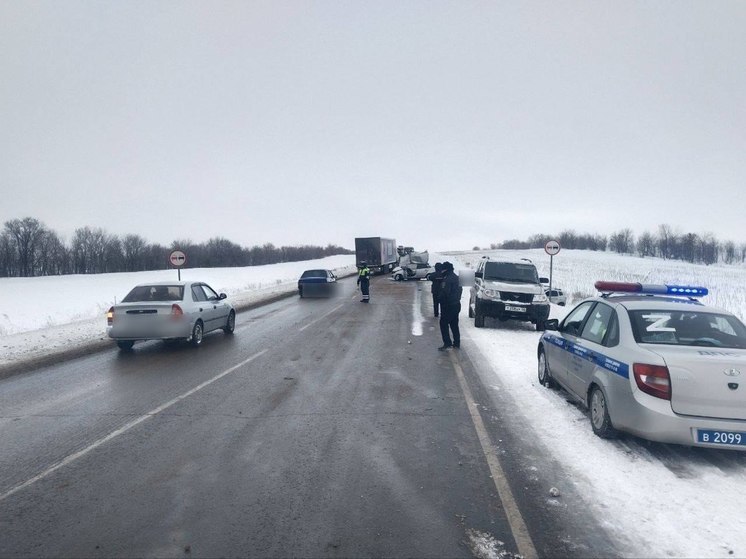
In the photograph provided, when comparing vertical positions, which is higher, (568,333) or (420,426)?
(568,333)

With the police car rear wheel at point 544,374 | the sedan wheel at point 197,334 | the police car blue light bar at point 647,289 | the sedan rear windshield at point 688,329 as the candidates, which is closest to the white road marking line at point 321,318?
the sedan wheel at point 197,334

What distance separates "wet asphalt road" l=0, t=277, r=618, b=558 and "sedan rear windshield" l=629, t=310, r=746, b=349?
178cm

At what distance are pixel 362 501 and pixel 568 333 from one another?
4.35 metres

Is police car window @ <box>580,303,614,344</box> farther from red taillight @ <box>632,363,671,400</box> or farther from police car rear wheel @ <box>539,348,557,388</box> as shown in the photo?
police car rear wheel @ <box>539,348,557,388</box>

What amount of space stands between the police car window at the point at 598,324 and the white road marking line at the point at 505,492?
1.75 meters

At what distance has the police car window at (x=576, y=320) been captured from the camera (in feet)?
22.8

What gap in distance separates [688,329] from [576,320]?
6.02 ft

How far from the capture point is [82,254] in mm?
95938

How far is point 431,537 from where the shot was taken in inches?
142

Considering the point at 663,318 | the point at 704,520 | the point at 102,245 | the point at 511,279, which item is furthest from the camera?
the point at 102,245

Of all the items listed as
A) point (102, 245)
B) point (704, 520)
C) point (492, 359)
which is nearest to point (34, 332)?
point (492, 359)

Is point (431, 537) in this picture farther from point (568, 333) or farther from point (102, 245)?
point (102, 245)

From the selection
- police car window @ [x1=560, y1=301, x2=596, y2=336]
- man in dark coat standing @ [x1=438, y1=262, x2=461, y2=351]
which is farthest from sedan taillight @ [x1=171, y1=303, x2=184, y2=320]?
police car window @ [x1=560, y1=301, x2=596, y2=336]

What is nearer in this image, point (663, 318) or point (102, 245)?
point (663, 318)
